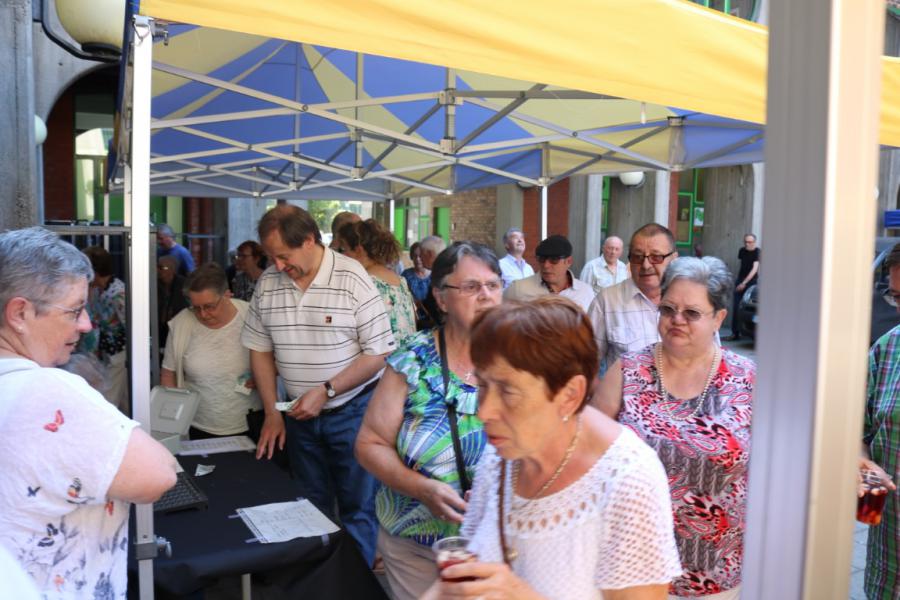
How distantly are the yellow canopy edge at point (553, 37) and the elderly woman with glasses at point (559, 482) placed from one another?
829mm

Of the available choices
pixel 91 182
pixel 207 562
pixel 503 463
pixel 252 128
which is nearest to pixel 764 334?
pixel 503 463

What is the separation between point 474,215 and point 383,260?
10981mm

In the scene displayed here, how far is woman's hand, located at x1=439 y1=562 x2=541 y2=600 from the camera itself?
4.17ft

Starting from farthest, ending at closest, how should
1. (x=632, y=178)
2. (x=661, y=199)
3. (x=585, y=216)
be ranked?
(x=661, y=199), (x=632, y=178), (x=585, y=216)

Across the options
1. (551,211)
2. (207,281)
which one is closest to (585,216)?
(551,211)

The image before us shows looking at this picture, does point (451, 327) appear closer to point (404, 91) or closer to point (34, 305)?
point (34, 305)

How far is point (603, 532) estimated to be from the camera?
4.45ft

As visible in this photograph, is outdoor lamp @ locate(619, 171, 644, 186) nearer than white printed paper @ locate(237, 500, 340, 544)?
No

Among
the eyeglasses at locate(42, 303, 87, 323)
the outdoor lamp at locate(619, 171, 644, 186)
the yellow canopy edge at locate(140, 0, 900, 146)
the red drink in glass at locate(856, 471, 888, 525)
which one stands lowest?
the red drink in glass at locate(856, 471, 888, 525)

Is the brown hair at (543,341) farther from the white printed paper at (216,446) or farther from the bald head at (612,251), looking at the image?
the bald head at (612,251)

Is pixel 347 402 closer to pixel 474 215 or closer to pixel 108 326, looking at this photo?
pixel 108 326

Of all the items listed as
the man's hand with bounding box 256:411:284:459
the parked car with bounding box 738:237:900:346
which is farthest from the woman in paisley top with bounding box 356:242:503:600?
the parked car with bounding box 738:237:900:346

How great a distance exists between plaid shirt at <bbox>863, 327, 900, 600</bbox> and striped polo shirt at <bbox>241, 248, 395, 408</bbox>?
2102mm

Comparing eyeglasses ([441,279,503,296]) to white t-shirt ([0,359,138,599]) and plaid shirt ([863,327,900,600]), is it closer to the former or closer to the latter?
white t-shirt ([0,359,138,599])
